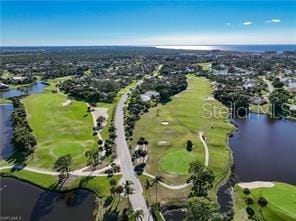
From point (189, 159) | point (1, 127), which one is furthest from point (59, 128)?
point (189, 159)

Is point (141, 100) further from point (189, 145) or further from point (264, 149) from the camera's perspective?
point (264, 149)

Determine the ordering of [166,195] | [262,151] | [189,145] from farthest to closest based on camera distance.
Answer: [262,151] → [189,145] → [166,195]

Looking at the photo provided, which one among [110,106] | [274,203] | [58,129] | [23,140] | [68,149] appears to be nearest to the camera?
[274,203]

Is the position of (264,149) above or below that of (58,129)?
below

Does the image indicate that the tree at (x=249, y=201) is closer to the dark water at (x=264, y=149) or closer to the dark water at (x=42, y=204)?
the dark water at (x=264, y=149)

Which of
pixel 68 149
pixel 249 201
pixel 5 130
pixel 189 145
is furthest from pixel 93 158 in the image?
pixel 5 130

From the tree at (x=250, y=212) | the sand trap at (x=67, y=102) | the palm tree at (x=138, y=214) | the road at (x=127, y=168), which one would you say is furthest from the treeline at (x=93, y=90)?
the tree at (x=250, y=212)

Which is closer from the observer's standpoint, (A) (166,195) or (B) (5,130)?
(A) (166,195)
